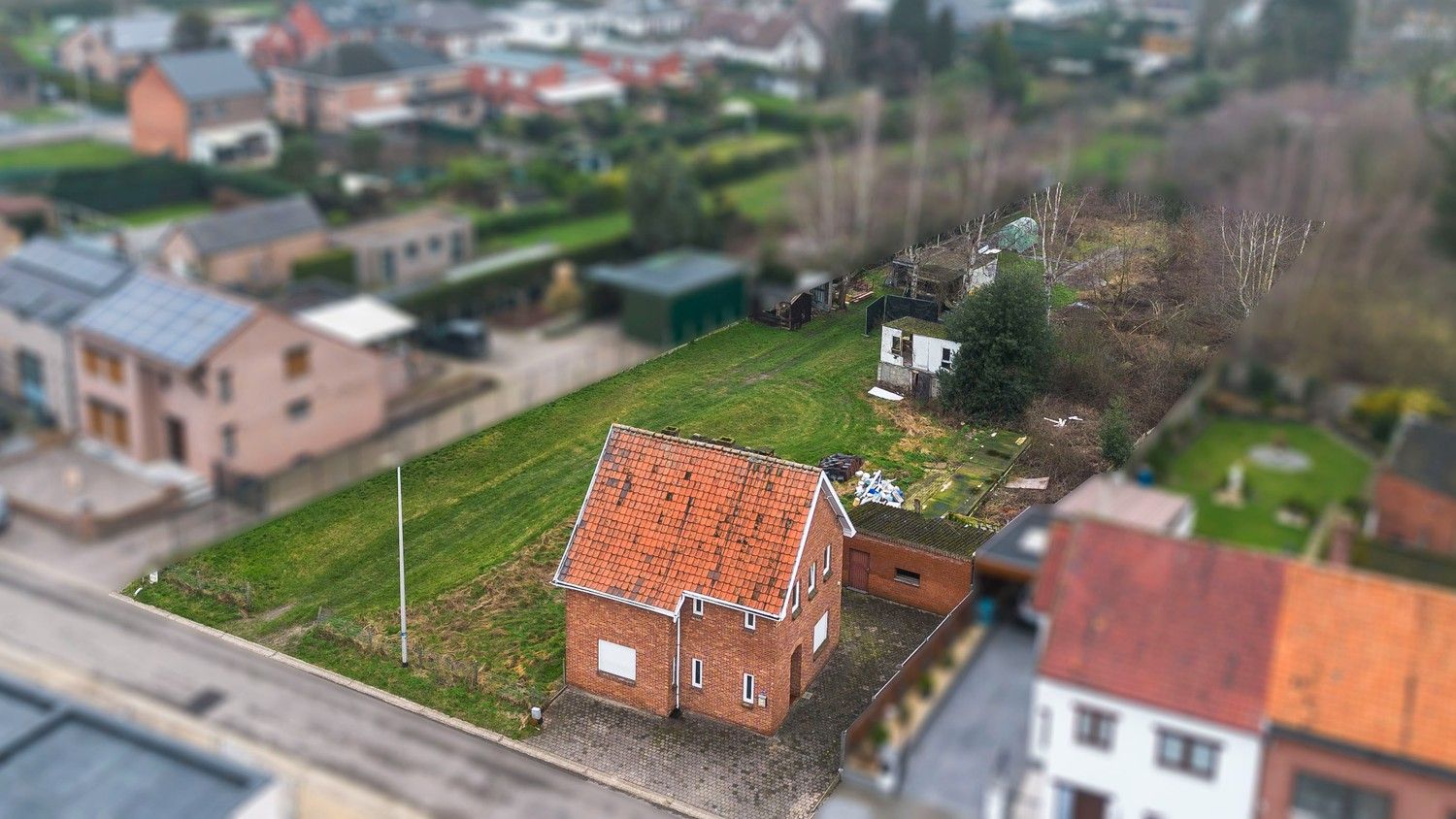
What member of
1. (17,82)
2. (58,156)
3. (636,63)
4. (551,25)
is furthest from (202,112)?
(636,63)

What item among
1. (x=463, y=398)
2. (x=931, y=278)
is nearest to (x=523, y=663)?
(x=931, y=278)

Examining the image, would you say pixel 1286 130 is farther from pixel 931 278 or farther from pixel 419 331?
pixel 419 331

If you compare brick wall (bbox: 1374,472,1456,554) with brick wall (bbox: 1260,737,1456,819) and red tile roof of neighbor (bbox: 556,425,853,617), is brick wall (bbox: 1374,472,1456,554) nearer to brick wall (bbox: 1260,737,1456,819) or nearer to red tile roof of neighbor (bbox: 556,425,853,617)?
brick wall (bbox: 1260,737,1456,819)

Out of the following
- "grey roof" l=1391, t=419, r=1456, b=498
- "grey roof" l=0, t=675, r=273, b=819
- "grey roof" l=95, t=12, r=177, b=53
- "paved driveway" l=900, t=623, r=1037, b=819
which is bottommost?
"grey roof" l=0, t=675, r=273, b=819

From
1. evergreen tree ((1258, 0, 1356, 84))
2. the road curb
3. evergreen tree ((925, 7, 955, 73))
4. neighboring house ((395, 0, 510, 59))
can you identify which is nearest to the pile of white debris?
the road curb

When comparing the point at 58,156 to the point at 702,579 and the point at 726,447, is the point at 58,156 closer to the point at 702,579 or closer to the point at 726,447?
the point at 726,447

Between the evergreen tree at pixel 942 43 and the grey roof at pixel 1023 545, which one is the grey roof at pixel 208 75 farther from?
the evergreen tree at pixel 942 43
